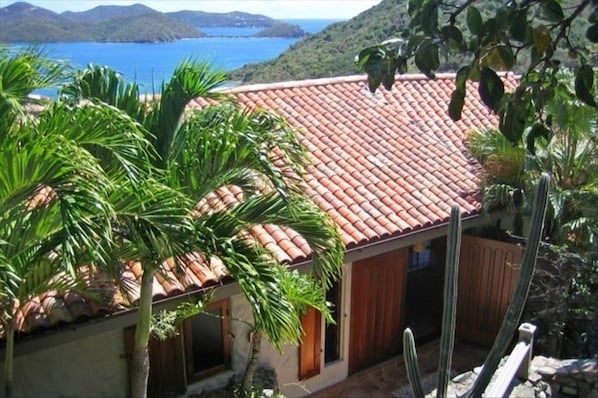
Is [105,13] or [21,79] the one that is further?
[105,13]

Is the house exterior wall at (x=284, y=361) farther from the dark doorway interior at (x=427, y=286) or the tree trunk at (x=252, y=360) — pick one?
the dark doorway interior at (x=427, y=286)

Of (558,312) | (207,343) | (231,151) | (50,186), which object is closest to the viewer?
(50,186)

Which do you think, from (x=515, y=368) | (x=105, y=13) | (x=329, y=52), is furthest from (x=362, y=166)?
(x=105, y=13)

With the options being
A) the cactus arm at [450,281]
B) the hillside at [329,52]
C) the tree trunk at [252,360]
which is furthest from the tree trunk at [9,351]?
the hillside at [329,52]

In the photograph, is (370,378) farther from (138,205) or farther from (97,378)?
(138,205)

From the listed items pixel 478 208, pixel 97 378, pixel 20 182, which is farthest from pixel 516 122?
pixel 478 208

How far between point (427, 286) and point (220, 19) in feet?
169

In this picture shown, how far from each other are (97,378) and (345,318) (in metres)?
4.09

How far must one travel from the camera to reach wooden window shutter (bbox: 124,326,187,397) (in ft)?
25.8

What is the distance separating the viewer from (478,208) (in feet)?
31.5

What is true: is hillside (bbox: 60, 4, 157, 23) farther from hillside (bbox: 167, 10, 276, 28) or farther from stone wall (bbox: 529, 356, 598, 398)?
stone wall (bbox: 529, 356, 598, 398)

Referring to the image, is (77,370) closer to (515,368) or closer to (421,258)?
(515,368)

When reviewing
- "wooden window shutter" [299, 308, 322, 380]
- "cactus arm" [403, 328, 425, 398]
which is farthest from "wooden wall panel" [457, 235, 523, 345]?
"cactus arm" [403, 328, 425, 398]

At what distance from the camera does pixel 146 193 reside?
14.6 ft
